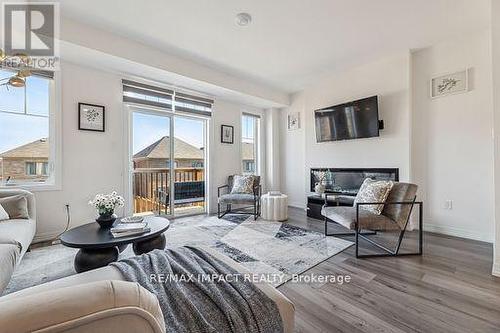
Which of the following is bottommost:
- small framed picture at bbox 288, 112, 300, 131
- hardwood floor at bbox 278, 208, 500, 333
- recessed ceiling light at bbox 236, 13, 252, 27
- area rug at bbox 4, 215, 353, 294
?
hardwood floor at bbox 278, 208, 500, 333

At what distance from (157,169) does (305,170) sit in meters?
2.94

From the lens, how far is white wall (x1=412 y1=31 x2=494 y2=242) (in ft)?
9.35

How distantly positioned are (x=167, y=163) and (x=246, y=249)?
7.74ft

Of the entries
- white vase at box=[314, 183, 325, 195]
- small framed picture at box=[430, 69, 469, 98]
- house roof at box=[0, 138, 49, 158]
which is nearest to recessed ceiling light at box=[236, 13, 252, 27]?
small framed picture at box=[430, 69, 469, 98]

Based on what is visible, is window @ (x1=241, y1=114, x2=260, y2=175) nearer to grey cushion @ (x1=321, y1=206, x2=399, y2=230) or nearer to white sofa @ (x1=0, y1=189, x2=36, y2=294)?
grey cushion @ (x1=321, y1=206, x2=399, y2=230)

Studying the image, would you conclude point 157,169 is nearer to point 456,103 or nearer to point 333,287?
point 333,287

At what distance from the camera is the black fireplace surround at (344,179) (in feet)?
11.9

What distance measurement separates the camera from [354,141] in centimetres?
403

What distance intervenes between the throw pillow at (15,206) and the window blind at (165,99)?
73.4 inches

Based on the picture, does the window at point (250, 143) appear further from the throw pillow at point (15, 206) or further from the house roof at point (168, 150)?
the throw pillow at point (15, 206)

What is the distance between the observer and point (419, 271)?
2100 mm

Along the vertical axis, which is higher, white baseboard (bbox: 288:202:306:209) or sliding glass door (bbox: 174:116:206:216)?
sliding glass door (bbox: 174:116:206:216)

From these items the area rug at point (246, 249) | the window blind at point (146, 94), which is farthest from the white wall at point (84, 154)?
the area rug at point (246, 249)

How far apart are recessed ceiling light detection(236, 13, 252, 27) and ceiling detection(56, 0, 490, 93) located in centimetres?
7
